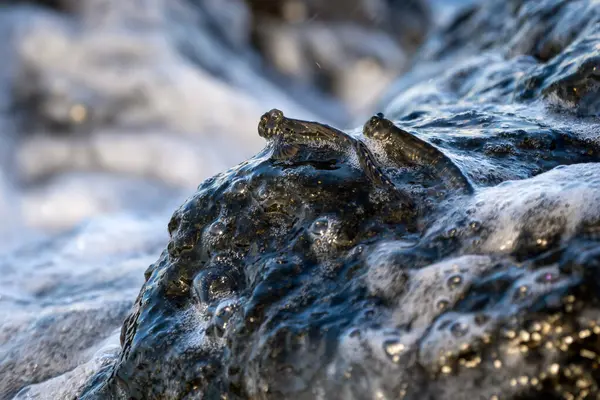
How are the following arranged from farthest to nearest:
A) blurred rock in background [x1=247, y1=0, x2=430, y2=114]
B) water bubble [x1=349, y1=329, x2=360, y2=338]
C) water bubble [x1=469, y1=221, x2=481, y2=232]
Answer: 1. blurred rock in background [x1=247, y1=0, x2=430, y2=114]
2. water bubble [x1=469, y1=221, x2=481, y2=232]
3. water bubble [x1=349, y1=329, x2=360, y2=338]

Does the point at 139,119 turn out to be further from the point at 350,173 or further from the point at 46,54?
the point at 350,173

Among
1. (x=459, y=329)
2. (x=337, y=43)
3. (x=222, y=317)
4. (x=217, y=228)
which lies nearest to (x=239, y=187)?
(x=217, y=228)

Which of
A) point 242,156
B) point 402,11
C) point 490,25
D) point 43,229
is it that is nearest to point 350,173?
point 490,25

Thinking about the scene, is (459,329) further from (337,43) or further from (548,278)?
(337,43)

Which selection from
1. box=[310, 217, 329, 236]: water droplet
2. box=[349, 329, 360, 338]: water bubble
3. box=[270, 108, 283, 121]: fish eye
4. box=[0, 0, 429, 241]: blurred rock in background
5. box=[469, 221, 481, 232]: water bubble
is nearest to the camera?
box=[349, 329, 360, 338]: water bubble

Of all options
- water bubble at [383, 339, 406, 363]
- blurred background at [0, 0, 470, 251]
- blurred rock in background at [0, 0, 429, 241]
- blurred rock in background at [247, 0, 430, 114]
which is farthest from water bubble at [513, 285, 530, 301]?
blurred rock in background at [247, 0, 430, 114]

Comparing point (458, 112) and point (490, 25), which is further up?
point (490, 25)

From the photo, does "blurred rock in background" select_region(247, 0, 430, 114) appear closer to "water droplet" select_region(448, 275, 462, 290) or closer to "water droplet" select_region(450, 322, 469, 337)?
"water droplet" select_region(448, 275, 462, 290)
